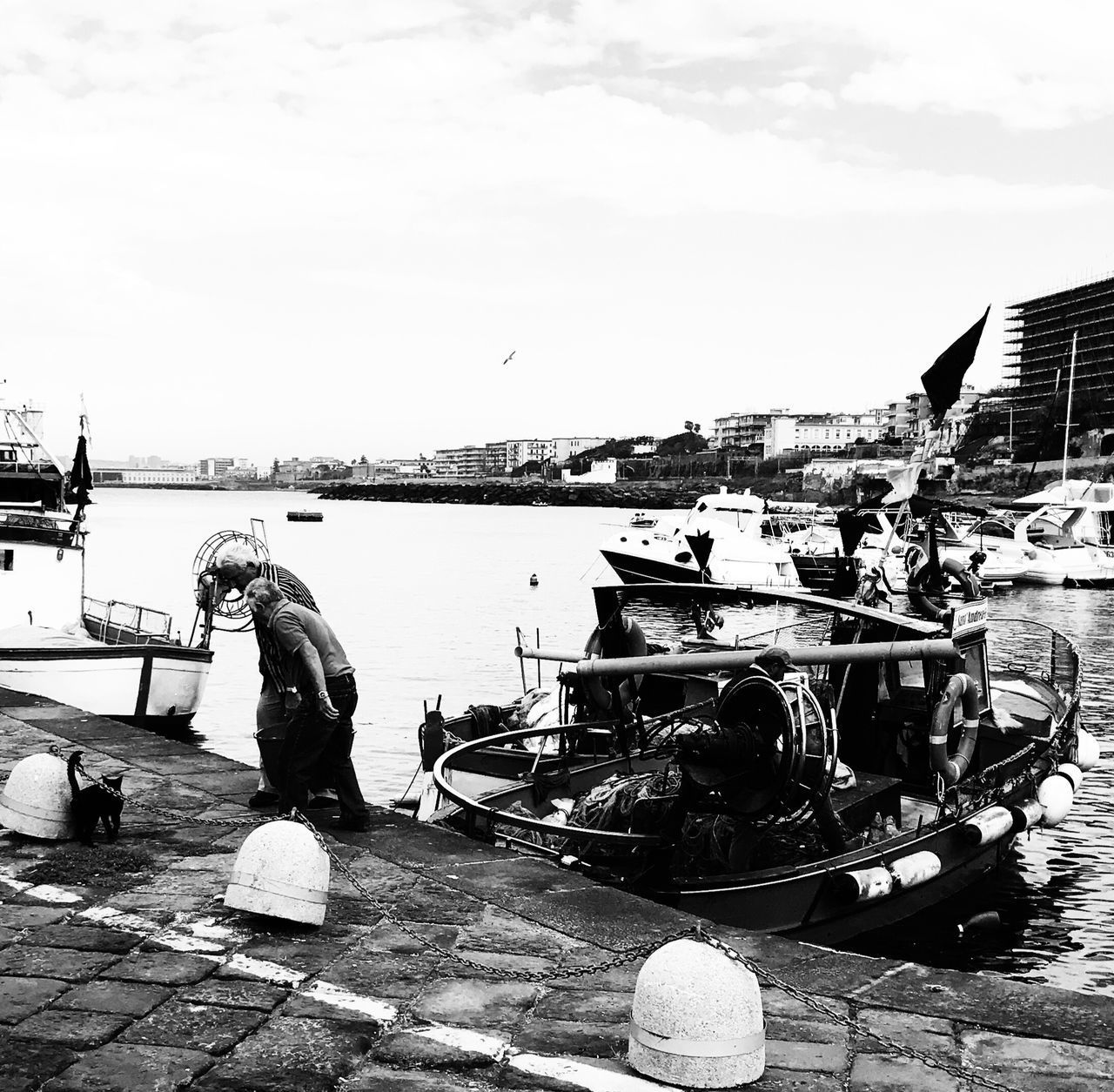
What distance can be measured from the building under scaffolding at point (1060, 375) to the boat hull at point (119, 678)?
130166 mm

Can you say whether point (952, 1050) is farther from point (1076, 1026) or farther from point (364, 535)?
point (364, 535)

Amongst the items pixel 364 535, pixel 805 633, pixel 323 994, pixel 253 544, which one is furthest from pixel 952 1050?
pixel 364 535

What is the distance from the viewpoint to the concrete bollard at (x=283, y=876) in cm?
615

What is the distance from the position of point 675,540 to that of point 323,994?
44.8 metres

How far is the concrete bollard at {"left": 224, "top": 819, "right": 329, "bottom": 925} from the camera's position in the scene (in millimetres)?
6148

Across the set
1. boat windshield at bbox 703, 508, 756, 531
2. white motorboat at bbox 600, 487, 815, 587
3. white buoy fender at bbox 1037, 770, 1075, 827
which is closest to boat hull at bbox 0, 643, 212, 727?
white buoy fender at bbox 1037, 770, 1075, 827

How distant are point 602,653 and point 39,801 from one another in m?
5.56

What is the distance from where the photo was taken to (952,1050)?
513 centimetres

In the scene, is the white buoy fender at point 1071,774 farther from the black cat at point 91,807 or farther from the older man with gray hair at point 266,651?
the black cat at point 91,807

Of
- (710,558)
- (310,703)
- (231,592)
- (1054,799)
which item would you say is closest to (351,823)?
(310,703)

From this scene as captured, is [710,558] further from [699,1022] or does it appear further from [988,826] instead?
[699,1022]

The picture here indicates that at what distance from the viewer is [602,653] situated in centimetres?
1160

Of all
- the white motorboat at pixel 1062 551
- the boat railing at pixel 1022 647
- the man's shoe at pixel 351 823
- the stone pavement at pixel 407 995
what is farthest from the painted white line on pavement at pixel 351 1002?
the white motorboat at pixel 1062 551

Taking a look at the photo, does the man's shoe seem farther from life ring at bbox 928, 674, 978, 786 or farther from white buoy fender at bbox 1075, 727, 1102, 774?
white buoy fender at bbox 1075, 727, 1102, 774
